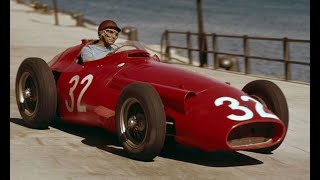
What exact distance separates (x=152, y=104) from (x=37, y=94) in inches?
87.7

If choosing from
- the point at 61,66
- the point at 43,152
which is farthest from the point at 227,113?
the point at 61,66

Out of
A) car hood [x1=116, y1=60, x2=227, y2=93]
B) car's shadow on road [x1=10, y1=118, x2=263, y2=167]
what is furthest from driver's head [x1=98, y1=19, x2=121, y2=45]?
car's shadow on road [x1=10, y1=118, x2=263, y2=167]

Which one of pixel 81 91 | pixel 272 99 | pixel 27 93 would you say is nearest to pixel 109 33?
pixel 81 91

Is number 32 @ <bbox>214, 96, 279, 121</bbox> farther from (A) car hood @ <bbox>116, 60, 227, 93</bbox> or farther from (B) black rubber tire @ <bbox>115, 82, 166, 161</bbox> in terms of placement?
(B) black rubber tire @ <bbox>115, 82, 166, 161</bbox>

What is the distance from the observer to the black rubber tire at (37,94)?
883 centimetres

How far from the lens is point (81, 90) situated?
28.2 feet

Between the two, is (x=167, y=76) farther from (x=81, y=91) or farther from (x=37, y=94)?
(x=37, y=94)

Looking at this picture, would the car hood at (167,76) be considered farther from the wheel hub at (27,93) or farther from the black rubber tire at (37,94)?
the wheel hub at (27,93)

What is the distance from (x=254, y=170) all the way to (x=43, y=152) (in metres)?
2.20

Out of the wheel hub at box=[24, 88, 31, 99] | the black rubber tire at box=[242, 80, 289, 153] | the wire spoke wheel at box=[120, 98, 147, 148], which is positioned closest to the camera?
the wire spoke wheel at box=[120, 98, 147, 148]

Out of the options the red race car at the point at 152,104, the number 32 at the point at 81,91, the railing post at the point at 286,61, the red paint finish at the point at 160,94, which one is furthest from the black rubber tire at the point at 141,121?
the railing post at the point at 286,61

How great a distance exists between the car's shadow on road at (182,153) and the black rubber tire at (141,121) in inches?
10.0

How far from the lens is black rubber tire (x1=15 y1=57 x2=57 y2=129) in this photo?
8.83 m
